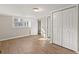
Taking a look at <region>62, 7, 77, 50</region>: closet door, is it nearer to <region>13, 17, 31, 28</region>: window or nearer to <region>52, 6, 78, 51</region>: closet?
<region>52, 6, 78, 51</region>: closet

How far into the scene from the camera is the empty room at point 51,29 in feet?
14.5

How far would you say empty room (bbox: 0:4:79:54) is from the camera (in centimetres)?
443

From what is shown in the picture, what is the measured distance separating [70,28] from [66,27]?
12.5 inches

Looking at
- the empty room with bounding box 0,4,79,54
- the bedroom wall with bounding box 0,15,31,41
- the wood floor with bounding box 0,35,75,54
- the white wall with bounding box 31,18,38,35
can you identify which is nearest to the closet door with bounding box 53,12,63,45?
the empty room with bounding box 0,4,79,54

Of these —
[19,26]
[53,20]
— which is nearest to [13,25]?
[19,26]

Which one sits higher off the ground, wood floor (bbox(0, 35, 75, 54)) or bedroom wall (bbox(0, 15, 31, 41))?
bedroom wall (bbox(0, 15, 31, 41))

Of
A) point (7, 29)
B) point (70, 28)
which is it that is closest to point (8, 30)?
point (7, 29)

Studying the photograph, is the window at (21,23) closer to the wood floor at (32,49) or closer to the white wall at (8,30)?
the white wall at (8,30)

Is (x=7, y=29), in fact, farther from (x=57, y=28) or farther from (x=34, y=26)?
(x=57, y=28)

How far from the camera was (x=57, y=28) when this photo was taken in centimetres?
580

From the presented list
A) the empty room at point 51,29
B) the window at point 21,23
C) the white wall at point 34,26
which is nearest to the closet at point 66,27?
the empty room at point 51,29

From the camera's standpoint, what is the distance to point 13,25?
8562mm
